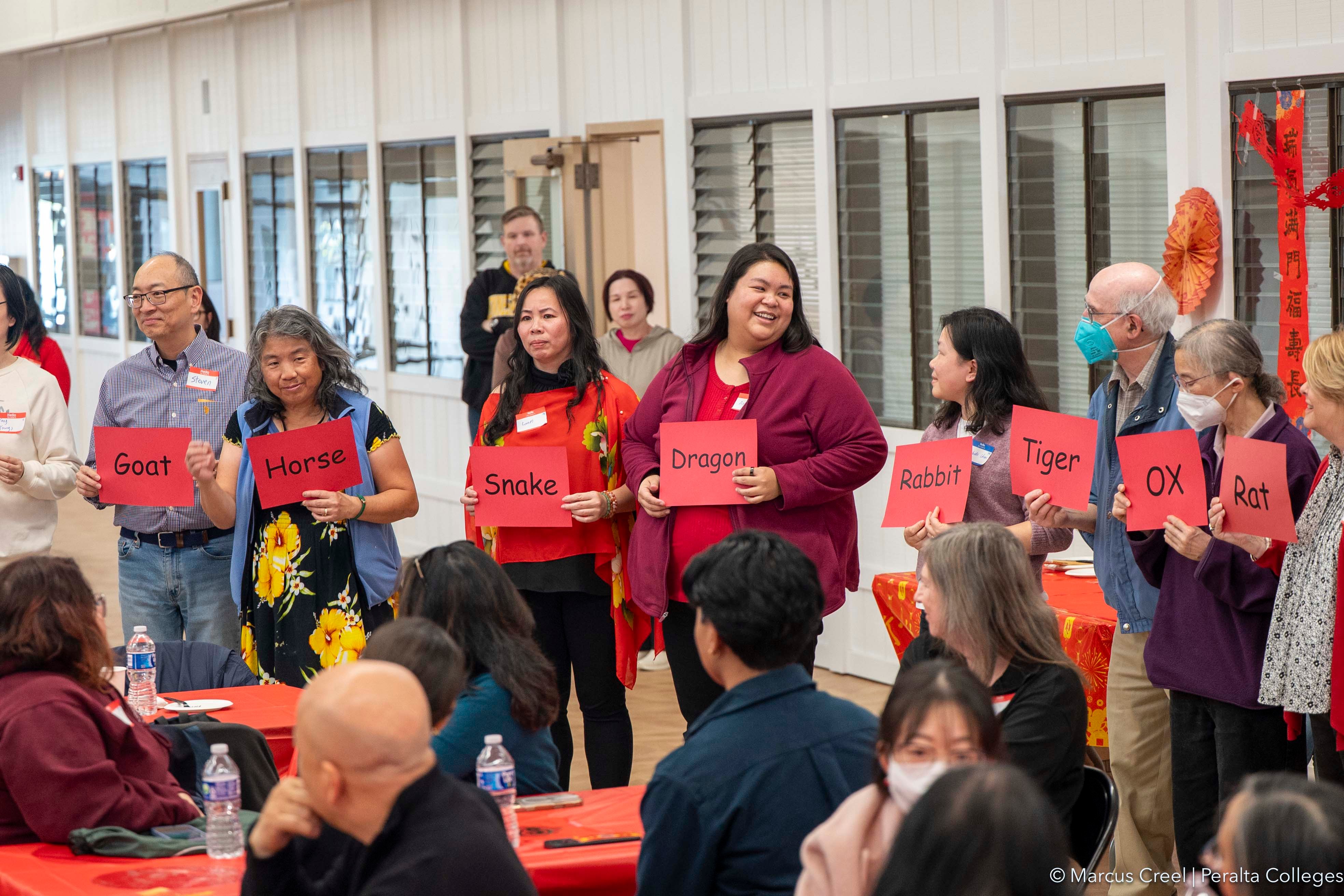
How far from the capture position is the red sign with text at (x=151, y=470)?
448 centimetres

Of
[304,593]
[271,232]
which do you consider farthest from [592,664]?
[271,232]

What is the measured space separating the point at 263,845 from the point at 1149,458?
2.25 m

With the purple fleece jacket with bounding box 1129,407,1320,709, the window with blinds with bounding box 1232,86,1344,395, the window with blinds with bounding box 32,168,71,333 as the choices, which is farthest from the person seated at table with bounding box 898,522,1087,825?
the window with blinds with bounding box 32,168,71,333

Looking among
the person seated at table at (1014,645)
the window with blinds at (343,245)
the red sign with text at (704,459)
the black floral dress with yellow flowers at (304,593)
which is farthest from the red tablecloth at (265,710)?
the window with blinds at (343,245)

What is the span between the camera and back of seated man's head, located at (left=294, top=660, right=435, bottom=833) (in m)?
2.06

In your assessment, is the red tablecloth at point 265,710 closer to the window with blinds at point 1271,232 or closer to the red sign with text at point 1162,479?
the red sign with text at point 1162,479

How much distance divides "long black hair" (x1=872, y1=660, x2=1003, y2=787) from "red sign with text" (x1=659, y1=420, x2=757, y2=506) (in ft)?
5.70

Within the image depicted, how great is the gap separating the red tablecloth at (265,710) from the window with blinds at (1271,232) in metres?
3.30

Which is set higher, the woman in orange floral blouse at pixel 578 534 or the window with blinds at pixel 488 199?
the window with blinds at pixel 488 199

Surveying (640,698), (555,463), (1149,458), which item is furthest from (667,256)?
(1149,458)

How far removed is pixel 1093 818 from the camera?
2.99 m

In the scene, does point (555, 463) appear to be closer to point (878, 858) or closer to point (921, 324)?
point (878, 858)

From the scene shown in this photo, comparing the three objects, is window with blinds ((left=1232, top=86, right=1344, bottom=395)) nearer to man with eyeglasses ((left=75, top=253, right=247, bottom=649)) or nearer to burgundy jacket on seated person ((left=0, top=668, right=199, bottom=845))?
man with eyeglasses ((left=75, top=253, right=247, bottom=649))

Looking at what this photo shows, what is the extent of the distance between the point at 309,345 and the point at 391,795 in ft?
8.04
